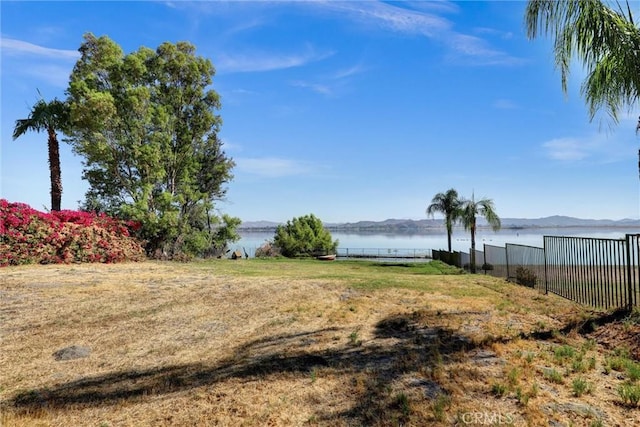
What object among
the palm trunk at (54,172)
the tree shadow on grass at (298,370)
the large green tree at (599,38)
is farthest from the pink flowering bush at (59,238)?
the large green tree at (599,38)

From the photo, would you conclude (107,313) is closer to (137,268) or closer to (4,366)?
(4,366)

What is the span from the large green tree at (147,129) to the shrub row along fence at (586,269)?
49.3 ft

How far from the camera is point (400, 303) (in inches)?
313

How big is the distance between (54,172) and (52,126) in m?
2.22

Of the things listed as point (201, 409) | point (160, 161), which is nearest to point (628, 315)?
point (201, 409)

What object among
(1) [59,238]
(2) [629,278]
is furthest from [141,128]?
(2) [629,278]

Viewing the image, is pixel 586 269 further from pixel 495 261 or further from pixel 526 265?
pixel 495 261

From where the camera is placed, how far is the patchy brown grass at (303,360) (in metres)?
3.46

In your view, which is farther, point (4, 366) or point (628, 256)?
point (628, 256)

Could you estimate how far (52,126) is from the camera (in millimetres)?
17750

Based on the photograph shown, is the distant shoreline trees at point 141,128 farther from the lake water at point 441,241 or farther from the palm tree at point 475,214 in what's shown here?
the palm tree at point 475,214

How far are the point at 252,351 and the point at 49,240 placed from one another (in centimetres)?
1093

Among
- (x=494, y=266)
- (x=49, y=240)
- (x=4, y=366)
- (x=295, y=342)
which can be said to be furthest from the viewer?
(x=494, y=266)

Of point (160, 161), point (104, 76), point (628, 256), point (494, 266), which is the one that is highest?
point (104, 76)
